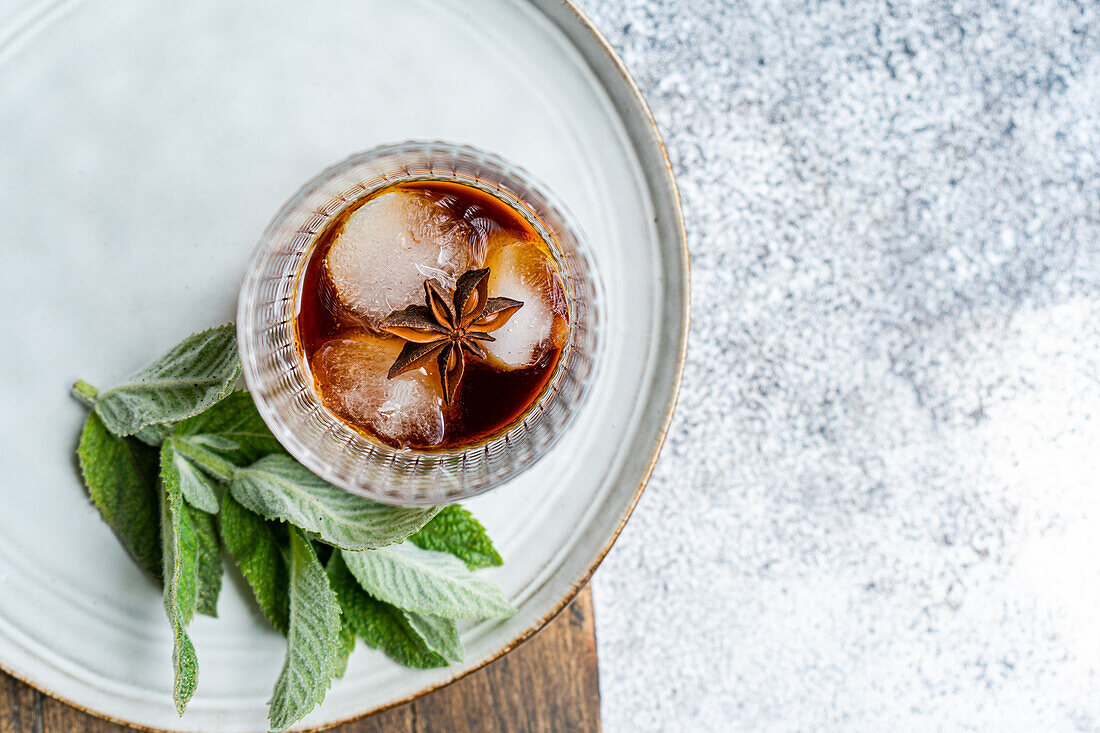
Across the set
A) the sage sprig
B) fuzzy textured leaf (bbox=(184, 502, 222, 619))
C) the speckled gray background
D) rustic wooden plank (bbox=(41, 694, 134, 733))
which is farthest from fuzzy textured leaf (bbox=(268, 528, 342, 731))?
the speckled gray background

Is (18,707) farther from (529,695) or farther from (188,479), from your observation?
(529,695)

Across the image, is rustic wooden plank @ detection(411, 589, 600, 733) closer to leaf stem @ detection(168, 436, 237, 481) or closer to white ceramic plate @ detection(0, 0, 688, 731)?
white ceramic plate @ detection(0, 0, 688, 731)

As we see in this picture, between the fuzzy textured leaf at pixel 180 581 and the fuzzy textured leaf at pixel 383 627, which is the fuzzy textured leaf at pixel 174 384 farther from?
the fuzzy textured leaf at pixel 383 627

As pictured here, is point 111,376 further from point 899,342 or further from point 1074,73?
point 1074,73

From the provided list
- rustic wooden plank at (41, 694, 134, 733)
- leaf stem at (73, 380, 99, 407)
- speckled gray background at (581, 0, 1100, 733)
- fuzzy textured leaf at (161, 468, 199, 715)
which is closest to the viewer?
fuzzy textured leaf at (161, 468, 199, 715)

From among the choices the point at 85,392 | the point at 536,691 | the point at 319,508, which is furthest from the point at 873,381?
the point at 85,392

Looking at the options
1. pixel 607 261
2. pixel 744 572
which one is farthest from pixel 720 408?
pixel 607 261
